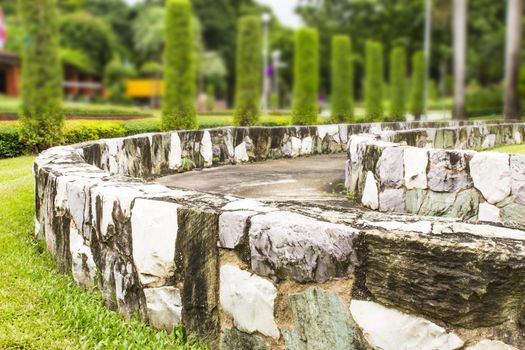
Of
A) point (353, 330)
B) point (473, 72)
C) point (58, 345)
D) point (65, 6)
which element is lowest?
point (58, 345)

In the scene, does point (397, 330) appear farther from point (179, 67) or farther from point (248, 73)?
point (248, 73)

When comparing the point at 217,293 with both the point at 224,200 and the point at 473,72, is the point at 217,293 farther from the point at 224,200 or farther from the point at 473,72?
the point at 473,72

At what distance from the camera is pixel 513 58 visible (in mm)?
19844

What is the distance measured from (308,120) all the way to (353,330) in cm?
1360

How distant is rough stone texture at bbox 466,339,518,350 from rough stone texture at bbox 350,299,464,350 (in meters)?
0.05

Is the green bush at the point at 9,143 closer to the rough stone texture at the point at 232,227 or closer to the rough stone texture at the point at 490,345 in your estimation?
the rough stone texture at the point at 232,227

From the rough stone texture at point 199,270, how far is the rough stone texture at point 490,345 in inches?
43.9

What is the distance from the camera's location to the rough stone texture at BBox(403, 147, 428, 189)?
17.5ft

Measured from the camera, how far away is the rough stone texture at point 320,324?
7.39 ft

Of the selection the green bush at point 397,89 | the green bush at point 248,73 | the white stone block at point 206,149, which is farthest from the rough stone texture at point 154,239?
the green bush at point 397,89

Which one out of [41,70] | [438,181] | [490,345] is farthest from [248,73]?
[490,345]

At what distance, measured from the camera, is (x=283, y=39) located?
46.0m

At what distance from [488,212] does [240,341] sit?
3261 millimetres

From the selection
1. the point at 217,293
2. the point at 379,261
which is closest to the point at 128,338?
the point at 217,293
